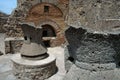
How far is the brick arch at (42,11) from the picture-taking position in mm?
10617

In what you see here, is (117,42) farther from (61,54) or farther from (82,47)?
(61,54)

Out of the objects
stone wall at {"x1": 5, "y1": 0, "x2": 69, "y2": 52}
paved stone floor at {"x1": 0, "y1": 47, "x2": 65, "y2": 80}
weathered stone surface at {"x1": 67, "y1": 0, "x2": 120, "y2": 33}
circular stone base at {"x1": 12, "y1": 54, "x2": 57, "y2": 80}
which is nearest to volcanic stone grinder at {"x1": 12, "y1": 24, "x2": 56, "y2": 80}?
circular stone base at {"x1": 12, "y1": 54, "x2": 57, "y2": 80}

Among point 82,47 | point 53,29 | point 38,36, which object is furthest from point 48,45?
point 82,47

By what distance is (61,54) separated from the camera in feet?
31.6

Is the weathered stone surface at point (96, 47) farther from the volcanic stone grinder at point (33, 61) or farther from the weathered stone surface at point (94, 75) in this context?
the volcanic stone grinder at point (33, 61)

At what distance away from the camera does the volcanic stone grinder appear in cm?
636

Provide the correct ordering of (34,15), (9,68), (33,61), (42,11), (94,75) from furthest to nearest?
(42,11)
(34,15)
(9,68)
(33,61)
(94,75)

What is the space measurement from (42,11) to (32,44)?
451 cm

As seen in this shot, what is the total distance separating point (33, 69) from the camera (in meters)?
6.33

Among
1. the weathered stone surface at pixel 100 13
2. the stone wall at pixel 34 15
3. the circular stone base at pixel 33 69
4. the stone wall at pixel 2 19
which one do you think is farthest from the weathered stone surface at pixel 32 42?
the stone wall at pixel 2 19

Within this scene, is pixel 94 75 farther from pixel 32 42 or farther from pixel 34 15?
pixel 34 15

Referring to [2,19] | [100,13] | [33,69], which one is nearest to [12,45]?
[33,69]

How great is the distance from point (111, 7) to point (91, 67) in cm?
482

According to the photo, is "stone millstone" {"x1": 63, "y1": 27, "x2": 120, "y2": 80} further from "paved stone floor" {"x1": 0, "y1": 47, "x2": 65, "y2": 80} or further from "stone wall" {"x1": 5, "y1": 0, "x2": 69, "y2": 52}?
"stone wall" {"x1": 5, "y1": 0, "x2": 69, "y2": 52}
